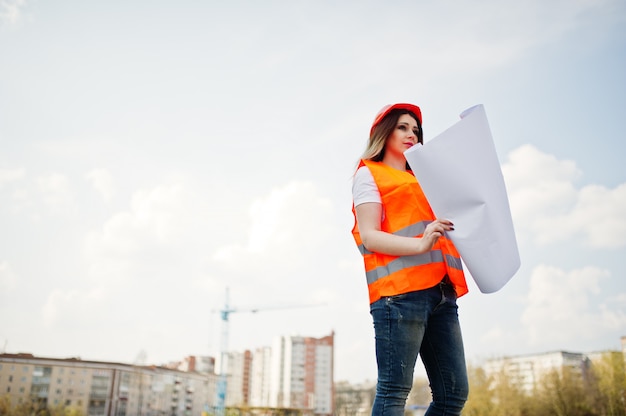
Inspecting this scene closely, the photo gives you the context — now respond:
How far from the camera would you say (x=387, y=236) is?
1684 mm

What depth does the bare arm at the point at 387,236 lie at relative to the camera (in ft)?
5.28

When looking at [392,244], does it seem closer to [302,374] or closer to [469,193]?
[469,193]

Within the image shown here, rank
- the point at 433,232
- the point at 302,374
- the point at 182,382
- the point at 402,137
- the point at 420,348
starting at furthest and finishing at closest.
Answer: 1. the point at 302,374
2. the point at 182,382
3. the point at 402,137
4. the point at 420,348
5. the point at 433,232

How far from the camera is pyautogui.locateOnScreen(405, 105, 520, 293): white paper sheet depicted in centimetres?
162

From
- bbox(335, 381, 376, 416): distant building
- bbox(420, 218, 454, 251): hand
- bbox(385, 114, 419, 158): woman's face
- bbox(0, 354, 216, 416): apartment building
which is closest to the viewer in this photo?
bbox(420, 218, 454, 251): hand

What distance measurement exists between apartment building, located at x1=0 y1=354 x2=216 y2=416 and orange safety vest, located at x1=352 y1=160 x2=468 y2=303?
51.1 metres

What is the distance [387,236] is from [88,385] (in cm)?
5975

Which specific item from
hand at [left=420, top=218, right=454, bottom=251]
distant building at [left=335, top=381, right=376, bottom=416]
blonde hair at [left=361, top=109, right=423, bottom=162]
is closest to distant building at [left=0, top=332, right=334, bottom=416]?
distant building at [left=335, top=381, right=376, bottom=416]

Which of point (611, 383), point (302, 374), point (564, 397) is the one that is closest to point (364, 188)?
point (611, 383)

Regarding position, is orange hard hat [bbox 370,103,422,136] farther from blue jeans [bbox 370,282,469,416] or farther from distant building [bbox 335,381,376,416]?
distant building [bbox 335,381,376,416]

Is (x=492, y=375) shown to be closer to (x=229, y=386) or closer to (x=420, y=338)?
(x=420, y=338)

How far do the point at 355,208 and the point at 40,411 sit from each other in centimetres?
5045

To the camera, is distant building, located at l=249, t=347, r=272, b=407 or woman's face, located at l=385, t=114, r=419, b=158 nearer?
woman's face, located at l=385, t=114, r=419, b=158

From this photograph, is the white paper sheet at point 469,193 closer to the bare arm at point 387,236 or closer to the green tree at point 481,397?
the bare arm at point 387,236
